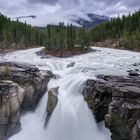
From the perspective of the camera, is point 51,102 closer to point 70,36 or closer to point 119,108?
point 119,108

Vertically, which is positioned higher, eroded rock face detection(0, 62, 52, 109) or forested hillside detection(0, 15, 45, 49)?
forested hillside detection(0, 15, 45, 49)

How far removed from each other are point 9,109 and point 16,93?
5.88 feet

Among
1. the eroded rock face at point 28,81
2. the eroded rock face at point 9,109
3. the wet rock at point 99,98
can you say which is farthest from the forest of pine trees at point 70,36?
the eroded rock face at point 9,109

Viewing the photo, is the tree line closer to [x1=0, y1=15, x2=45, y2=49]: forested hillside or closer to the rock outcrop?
[x1=0, y1=15, x2=45, y2=49]: forested hillside

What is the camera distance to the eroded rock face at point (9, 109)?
2462cm

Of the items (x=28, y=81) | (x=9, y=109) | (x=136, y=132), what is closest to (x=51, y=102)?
(x=28, y=81)

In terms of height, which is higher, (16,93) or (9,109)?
(16,93)

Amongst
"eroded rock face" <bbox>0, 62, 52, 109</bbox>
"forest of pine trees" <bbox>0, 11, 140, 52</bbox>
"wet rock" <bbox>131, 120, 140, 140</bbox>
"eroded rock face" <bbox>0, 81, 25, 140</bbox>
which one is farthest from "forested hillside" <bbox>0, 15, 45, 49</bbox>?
"wet rock" <bbox>131, 120, 140, 140</bbox>

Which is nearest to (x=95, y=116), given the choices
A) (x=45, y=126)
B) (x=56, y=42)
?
(x=45, y=126)

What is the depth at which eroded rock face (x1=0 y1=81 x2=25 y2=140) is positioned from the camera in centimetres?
2462

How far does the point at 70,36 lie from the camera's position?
105 m

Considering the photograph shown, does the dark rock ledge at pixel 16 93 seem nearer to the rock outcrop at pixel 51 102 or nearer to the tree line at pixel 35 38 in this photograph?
the rock outcrop at pixel 51 102

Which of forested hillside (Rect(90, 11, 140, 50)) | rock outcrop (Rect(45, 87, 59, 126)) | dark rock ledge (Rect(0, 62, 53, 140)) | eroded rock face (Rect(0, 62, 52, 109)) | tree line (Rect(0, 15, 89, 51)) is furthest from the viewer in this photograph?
forested hillside (Rect(90, 11, 140, 50))

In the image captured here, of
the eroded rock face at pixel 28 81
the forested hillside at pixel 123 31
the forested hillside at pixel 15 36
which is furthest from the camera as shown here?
the forested hillside at pixel 15 36
